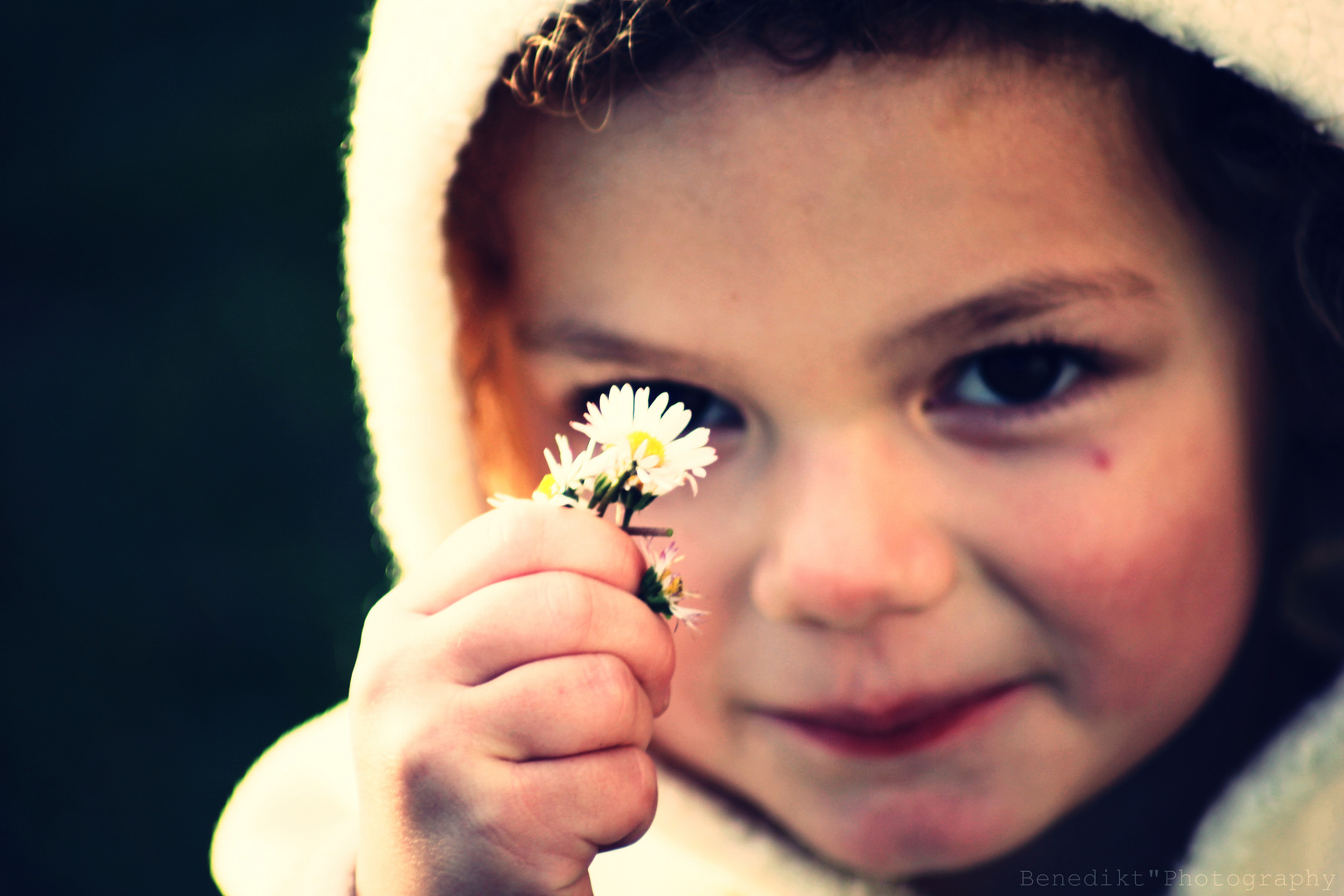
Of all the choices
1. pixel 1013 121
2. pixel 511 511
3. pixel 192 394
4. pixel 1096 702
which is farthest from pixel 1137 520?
pixel 192 394

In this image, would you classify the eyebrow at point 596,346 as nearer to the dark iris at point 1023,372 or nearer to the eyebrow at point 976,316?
the eyebrow at point 976,316

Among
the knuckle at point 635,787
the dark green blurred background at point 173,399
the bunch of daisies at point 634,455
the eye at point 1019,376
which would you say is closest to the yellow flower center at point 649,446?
the bunch of daisies at point 634,455

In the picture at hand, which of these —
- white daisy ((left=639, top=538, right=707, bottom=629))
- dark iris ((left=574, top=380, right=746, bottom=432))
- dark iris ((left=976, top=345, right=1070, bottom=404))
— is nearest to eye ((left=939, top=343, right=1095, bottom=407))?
dark iris ((left=976, top=345, right=1070, bottom=404))

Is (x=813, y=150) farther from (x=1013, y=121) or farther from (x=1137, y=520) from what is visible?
(x=1137, y=520)

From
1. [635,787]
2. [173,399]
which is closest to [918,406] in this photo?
[635,787]

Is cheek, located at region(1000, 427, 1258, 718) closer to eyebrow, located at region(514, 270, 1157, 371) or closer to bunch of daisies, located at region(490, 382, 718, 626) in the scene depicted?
eyebrow, located at region(514, 270, 1157, 371)

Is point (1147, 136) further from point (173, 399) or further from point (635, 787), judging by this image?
point (173, 399)

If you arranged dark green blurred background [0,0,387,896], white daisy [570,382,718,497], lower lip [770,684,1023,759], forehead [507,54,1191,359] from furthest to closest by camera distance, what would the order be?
dark green blurred background [0,0,387,896] < lower lip [770,684,1023,759] < forehead [507,54,1191,359] < white daisy [570,382,718,497]
